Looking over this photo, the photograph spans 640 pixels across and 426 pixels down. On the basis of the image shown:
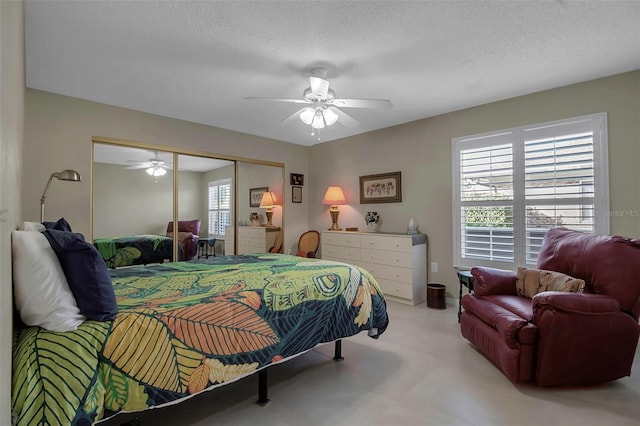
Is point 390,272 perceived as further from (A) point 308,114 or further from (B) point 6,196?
(B) point 6,196

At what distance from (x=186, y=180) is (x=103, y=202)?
1.00 metres

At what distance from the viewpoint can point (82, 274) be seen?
135 centimetres

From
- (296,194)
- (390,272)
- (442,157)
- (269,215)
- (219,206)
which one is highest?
(442,157)

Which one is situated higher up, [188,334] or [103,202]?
[103,202]

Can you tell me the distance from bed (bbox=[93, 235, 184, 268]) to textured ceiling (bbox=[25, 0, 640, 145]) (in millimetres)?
1579

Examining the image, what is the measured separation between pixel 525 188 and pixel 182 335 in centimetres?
357

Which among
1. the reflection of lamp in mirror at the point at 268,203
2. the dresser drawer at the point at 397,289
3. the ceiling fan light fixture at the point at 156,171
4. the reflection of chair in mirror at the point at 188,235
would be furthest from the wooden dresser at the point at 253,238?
the dresser drawer at the point at 397,289

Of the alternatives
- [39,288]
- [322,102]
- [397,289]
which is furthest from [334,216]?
[39,288]

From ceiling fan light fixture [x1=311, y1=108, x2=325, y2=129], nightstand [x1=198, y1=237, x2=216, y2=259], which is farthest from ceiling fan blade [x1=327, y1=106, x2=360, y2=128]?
nightstand [x1=198, y1=237, x2=216, y2=259]

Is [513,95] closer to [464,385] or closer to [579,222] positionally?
[579,222]

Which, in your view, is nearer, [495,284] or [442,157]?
[495,284]

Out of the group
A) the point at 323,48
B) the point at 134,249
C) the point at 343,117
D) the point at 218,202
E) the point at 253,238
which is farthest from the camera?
the point at 253,238

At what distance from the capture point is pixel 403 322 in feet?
11.1

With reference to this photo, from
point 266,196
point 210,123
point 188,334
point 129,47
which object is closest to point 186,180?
point 210,123
